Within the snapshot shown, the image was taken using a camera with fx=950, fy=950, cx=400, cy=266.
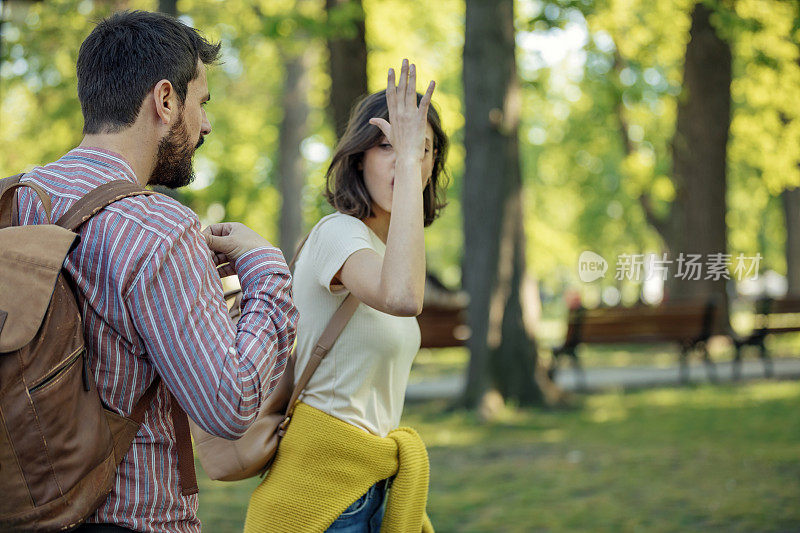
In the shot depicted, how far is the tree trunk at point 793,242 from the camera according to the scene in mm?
24859

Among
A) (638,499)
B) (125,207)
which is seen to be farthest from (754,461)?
(125,207)

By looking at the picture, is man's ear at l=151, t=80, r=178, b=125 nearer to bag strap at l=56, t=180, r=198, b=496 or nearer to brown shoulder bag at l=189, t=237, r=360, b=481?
bag strap at l=56, t=180, r=198, b=496

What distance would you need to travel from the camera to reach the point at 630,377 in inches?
512

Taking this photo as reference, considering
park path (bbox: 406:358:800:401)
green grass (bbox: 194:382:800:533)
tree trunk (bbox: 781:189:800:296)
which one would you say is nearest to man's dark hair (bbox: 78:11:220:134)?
green grass (bbox: 194:382:800:533)

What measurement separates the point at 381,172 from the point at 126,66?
1006 mm

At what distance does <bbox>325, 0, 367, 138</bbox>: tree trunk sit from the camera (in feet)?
35.0

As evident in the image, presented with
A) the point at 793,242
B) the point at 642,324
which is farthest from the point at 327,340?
the point at 793,242

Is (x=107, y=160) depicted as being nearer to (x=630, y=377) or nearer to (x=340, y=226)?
(x=340, y=226)

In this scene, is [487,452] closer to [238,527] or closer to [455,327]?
[238,527]

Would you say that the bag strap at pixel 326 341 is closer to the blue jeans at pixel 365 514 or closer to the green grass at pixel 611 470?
the blue jeans at pixel 365 514

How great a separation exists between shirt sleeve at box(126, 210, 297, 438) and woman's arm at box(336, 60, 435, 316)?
497mm

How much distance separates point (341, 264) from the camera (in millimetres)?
2518

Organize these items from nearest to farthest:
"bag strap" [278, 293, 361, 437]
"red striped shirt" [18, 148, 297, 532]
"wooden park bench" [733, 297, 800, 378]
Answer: "red striped shirt" [18, 148, 297, 532] → "bag strap" [278, 293, 361, 437] → "wooden park bench" [733, 297, 800, 378]

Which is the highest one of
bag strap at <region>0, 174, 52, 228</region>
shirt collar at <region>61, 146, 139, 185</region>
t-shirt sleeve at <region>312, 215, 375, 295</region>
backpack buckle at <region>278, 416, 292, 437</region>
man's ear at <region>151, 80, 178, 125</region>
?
man's ear at <region>151, 80, 178, 125</region>
